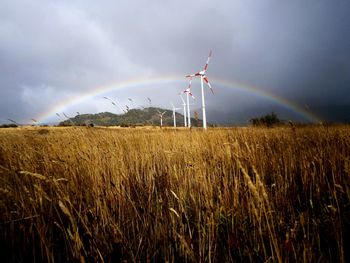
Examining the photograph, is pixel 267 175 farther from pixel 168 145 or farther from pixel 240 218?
pixel 168 145

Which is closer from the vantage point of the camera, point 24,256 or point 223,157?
→ point 24,256

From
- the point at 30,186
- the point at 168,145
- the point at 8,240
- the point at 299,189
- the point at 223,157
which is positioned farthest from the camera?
the point at 168,145

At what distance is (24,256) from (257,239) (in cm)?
165

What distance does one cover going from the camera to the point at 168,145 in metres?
5.24

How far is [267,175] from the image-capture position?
119 inches

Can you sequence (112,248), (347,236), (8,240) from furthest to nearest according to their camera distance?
(8,240) < (347,236) < (112,248)

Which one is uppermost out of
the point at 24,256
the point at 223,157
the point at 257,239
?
the point at 223,157

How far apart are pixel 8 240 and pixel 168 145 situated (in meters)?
3.73

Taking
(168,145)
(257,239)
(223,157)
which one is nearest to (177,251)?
(257,239)

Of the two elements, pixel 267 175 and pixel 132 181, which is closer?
pixel 132 181

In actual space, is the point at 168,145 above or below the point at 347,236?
above

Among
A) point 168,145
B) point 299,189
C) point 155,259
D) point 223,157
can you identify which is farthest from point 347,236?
point 168,145

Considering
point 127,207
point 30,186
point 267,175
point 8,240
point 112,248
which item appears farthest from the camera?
point 267,175

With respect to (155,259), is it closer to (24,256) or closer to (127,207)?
(127,207)
